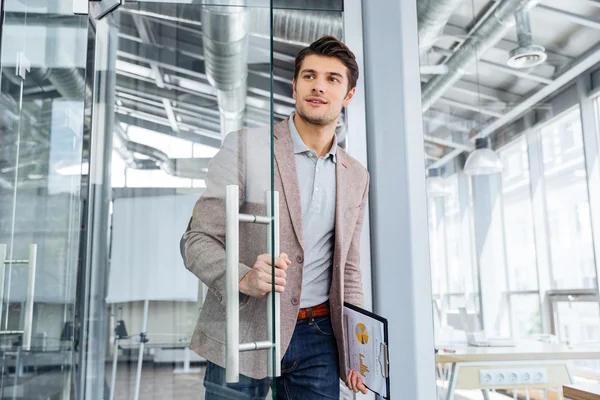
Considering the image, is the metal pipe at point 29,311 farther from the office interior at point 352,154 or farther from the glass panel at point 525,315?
the glass panel at point 525,315

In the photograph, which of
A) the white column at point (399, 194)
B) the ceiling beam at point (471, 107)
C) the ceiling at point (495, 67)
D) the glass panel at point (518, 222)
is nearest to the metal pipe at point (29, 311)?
the white column at point (399, 194)

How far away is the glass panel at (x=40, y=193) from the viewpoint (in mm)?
1435

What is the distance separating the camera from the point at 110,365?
4.77 ft

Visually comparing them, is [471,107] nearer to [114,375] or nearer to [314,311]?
[314,311]

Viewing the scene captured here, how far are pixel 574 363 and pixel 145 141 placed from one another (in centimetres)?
209

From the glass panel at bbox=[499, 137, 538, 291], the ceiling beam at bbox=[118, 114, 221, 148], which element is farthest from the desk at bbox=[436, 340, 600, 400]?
the ceiling beam at bbox=[118, 114, 221, 148]

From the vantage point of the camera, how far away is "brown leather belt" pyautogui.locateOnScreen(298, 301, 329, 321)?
72.3 inches

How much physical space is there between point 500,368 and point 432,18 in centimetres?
147

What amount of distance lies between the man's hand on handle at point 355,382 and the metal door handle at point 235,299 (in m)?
0.68

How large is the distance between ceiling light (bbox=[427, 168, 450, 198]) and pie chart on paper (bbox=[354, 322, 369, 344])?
811mm

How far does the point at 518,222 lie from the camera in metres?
2.79

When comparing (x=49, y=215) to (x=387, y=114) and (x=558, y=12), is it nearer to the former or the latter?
(x=387, y=114)

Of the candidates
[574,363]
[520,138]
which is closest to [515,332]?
[574,363]

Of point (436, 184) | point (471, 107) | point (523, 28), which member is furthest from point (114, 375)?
point (523, 28)
